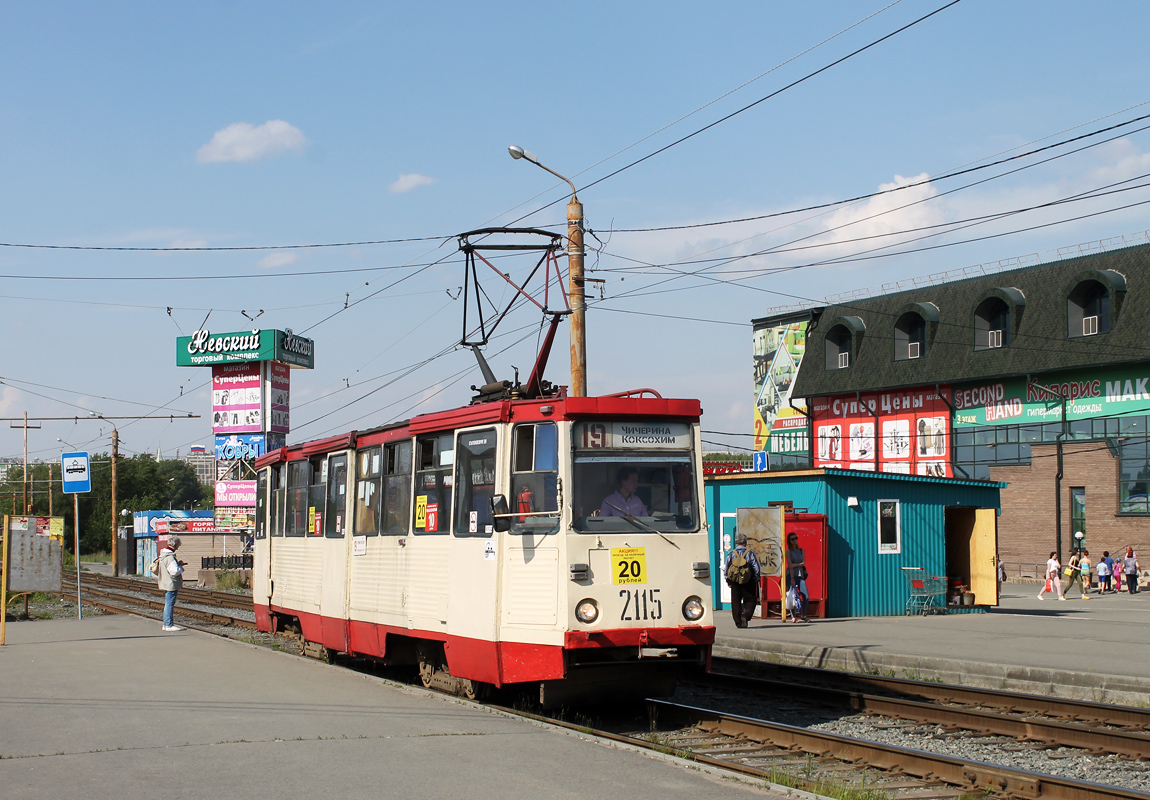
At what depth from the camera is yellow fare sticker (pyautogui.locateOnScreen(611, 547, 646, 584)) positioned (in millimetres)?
10195

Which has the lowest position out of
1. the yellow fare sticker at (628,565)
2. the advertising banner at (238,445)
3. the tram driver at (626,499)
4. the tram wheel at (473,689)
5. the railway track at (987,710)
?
the railway track at (987,710)

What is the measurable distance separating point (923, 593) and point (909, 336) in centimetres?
3450

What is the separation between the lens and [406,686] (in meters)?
12.1

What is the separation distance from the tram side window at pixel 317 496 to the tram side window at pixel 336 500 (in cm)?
18

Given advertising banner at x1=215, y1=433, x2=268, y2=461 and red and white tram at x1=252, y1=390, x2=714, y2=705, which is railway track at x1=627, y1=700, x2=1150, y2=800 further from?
advertising banner at x1=215, y1=433, x2=268, y2=461

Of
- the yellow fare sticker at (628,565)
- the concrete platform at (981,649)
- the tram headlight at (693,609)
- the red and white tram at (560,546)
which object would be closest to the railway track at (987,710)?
the concrete platform at (981,649)

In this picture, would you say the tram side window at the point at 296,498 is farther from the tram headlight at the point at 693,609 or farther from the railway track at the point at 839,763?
the tram headlight at the point at 693,609

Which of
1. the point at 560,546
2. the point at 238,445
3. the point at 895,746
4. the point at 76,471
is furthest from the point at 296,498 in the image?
the point at 238,445

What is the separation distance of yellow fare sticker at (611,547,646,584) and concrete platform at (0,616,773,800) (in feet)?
4.91

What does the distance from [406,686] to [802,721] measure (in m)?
4.12

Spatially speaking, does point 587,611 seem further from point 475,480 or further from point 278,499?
point 278,499

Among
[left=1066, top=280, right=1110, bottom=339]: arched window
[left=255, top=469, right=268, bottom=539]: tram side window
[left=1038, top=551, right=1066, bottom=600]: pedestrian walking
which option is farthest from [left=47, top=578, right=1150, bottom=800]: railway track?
[left=1066, top=280, right=1110, bottom=339]: arched window

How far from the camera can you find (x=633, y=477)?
10.5 m

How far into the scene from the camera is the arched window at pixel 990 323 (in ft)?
173
